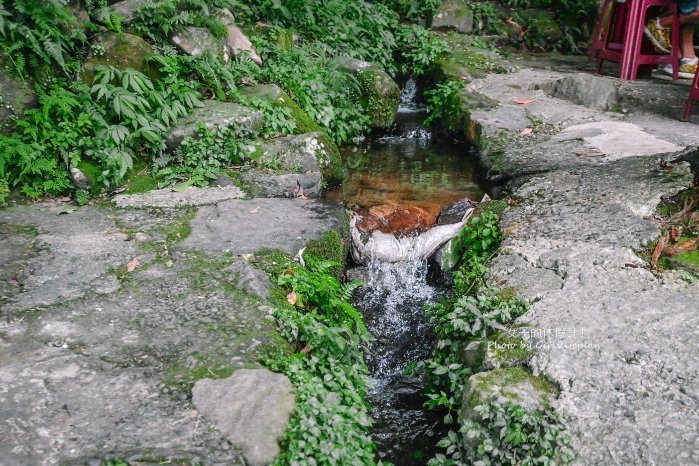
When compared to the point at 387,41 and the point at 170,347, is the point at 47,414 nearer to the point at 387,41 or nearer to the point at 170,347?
the point at 170,347

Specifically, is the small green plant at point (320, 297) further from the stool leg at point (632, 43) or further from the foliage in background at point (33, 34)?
the stool leg at point (632, 43)

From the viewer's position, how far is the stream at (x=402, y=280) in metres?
3.71

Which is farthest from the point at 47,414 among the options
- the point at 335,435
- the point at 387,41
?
the point at 387,41

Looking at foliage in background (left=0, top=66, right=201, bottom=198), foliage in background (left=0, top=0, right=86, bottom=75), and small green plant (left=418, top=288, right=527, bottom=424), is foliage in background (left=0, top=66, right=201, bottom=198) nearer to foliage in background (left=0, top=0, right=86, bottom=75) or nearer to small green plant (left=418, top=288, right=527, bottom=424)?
foliage in background (left=0, top=0, right=86, bottom=75)

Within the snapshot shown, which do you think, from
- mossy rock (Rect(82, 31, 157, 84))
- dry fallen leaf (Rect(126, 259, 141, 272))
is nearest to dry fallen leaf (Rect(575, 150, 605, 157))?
dry fallen leaf (Rect(126, 259, 141, 272))

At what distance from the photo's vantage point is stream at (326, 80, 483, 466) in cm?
371

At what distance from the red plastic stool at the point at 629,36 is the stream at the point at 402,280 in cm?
288

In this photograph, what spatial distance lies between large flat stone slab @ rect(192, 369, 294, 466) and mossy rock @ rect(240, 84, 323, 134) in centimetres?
406

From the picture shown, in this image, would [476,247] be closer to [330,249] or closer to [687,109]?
[330,249]

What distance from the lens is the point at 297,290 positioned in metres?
4.05

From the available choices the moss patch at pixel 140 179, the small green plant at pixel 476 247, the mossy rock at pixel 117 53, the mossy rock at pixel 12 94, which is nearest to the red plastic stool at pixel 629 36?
the small green plant at pixel 476 247

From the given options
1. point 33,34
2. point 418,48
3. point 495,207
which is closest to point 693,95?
point 495,207

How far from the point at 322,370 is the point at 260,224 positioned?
5.99 ft

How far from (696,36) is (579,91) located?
205 inches
